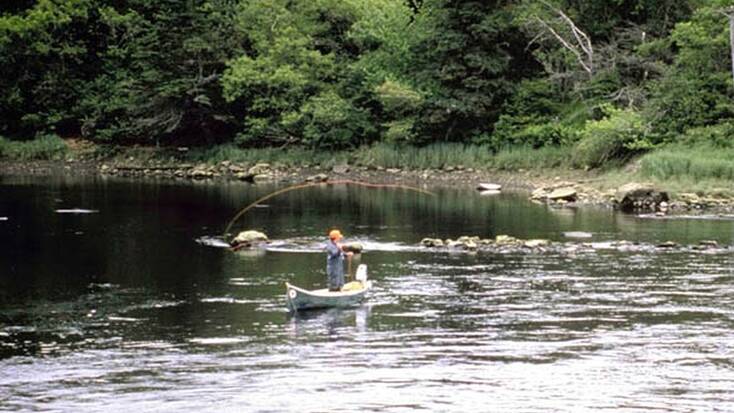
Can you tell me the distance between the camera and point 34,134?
78.4 meters

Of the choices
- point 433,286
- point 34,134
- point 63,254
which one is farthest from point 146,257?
point 34,134

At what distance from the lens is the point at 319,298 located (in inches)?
1048

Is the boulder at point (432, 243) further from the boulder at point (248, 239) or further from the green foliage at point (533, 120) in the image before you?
the green foliage at point (533, 120)

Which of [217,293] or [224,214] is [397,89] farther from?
[217,293]

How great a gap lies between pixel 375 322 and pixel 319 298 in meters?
1.64

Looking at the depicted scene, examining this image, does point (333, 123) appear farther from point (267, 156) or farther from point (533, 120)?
point (533, 120)

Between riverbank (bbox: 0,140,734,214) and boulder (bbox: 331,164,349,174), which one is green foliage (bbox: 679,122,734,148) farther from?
boulder (bbox: 331,164,349,174)

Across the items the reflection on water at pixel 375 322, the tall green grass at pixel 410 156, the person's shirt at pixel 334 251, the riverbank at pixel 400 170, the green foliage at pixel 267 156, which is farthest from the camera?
the green foliage at pixel 267 156

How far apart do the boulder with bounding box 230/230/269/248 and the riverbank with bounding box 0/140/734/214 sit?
15994 millimetres

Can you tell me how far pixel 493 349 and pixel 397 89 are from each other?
147ft

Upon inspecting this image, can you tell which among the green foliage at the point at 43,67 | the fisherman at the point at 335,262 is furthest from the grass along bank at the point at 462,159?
the fisherman at the point at 335,262

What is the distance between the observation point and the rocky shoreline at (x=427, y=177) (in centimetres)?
4856

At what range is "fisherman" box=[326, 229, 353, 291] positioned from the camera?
88.0 feet

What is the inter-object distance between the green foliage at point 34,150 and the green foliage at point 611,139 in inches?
1312
